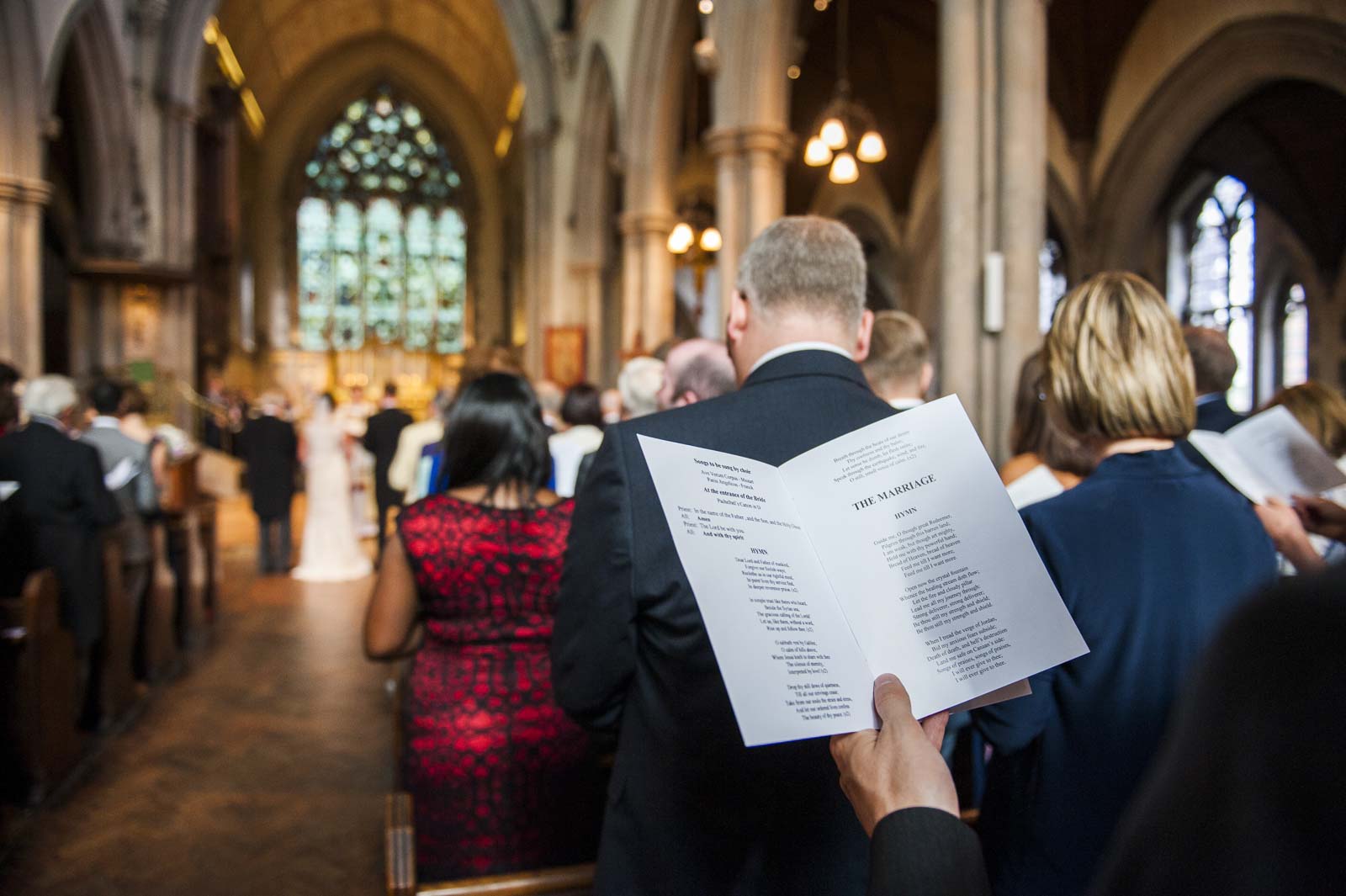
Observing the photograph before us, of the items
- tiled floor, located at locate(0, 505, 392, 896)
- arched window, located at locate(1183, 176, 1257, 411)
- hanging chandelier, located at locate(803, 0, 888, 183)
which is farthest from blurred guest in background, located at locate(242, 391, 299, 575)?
arched window, located at locate(1183, 176, 1257, 411)

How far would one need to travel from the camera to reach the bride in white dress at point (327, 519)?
925cm

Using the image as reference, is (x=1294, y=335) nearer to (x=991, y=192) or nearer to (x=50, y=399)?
(x=991, y=192)

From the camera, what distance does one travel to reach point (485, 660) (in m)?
2.33

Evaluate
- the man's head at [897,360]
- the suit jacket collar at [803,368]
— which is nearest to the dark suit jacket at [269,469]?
the man's head at [897,360]

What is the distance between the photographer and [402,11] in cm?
2467

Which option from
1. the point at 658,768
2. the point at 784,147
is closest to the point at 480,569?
the point at 658,768

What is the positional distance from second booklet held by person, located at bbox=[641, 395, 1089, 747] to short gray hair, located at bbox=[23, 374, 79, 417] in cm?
452

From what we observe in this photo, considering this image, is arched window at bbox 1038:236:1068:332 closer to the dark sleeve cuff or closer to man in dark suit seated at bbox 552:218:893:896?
man in dark suit seated at bbox 552:218:893:896

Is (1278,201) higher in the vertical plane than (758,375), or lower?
higher

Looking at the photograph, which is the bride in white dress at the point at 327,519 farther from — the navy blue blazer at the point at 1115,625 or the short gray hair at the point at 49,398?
the navy blue blazer at the point at 1115,625

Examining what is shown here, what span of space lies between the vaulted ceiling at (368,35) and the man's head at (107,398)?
1745cm

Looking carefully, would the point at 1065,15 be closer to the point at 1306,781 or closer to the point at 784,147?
the point at 784,147

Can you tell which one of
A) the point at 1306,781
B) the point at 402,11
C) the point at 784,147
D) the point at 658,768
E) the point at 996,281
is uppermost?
the point at 402,11

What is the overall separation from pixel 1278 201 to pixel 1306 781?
1531 centimetres
